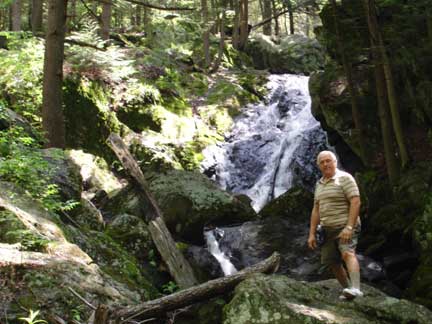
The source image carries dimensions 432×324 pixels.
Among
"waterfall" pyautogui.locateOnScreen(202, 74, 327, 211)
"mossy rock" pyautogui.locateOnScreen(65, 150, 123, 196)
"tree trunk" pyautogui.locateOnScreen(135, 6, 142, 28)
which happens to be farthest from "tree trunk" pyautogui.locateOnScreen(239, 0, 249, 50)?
"mossy rock" pyautogui.locateOnScreen(65, 150, 123, 196)

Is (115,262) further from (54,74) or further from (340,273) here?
(54,74)

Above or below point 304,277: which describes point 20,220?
above

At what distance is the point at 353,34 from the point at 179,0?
884 centimetres

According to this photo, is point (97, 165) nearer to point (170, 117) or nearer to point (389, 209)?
point (170, 117)

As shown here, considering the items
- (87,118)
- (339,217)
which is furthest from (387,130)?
(87,118)

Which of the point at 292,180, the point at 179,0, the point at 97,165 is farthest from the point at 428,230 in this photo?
the point at 179,0

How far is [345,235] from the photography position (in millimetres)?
5238

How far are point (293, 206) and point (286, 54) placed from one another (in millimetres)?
16834

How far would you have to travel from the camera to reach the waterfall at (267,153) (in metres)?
15.9

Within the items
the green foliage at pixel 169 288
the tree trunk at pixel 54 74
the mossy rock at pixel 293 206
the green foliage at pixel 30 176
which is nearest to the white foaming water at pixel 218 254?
the mossy rock at pixel 293 206

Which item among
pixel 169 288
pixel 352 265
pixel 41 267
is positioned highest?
pixel 41 267

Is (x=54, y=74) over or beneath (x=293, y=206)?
over

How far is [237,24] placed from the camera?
91.8 ft

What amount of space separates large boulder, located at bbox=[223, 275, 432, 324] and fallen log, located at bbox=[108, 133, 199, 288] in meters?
3.16
